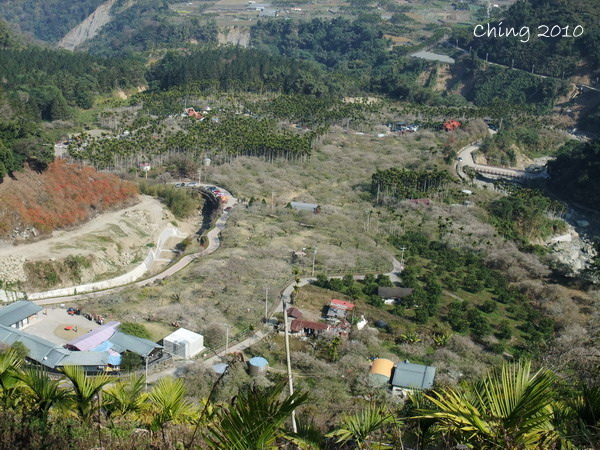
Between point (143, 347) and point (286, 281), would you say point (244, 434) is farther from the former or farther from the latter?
point (286, 281)

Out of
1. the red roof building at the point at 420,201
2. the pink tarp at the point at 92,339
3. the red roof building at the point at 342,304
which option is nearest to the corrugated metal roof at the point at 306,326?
the red roof building at the point at 342,304

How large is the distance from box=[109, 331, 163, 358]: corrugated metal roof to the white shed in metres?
0.61

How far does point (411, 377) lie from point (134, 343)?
15245mm

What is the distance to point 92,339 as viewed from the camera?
112 ft

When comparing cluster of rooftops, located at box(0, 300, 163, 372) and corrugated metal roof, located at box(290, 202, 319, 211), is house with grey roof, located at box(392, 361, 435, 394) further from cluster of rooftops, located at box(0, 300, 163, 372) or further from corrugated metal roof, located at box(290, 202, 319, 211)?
corrugated metal roof, located at box(290, 202, 319, 211)

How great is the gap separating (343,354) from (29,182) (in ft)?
113

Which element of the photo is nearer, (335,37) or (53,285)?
(53,285)

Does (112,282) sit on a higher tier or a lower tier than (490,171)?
higher

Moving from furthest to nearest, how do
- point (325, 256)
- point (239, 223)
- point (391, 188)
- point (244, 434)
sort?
1. point (391, 188)
2. point (239, 223)
3. point (325, 256)
4. point (244, 434)

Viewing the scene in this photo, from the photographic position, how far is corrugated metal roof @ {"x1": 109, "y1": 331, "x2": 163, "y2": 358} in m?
33.4

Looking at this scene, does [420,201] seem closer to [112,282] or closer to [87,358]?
[112,282]

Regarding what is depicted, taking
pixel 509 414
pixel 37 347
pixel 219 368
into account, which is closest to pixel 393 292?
pixel 219 368

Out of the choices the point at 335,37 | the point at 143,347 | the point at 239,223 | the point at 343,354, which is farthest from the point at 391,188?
the point at 335,37

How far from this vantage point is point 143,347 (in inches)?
1328
